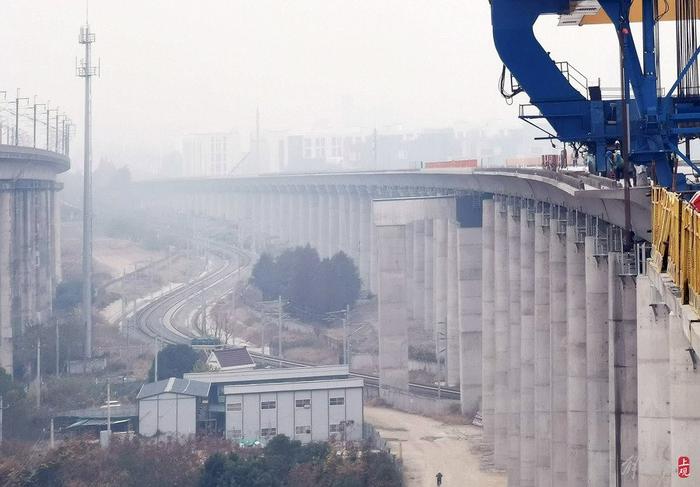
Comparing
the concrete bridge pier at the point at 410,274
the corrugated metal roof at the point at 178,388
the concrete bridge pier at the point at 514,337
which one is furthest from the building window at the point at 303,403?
the concrete bridge pier at the point at 410,274

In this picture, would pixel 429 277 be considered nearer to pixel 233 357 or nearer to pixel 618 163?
pixel 233 357

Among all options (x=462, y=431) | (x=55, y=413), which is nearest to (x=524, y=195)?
(x=462, y=431)

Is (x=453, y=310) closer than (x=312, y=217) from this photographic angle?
Yes

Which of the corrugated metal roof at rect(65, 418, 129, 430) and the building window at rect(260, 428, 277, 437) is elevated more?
the corrugated metal roof at rect(65, 418, 129, 430)

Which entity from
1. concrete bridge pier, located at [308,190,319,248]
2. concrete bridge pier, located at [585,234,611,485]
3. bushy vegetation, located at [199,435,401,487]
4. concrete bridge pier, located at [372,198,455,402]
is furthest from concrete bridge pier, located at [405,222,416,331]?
concrete bridge pier, located at [585,234,611,485]

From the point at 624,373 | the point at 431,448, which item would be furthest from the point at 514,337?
the point at 624,373

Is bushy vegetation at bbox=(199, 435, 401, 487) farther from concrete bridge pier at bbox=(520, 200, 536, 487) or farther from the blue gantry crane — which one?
the blue gantry crane
